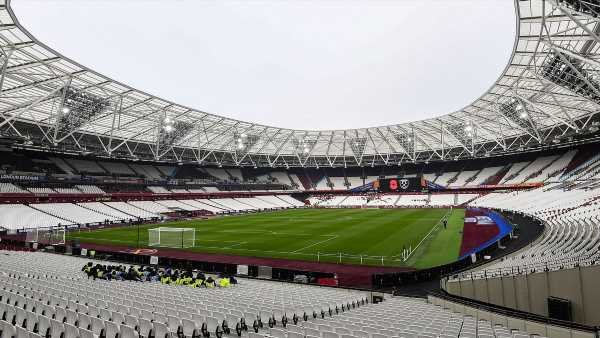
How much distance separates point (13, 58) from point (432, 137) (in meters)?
75.6

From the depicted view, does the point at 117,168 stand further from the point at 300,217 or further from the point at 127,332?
the point at 127,332

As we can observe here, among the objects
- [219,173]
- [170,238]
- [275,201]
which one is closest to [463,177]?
[275,201]

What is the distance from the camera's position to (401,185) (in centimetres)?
9038

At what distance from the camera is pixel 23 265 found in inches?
687

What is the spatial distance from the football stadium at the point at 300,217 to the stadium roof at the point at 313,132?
1.08ft

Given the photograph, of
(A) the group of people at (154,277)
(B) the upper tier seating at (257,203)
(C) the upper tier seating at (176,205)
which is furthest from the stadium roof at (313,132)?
(A) the group of people at (154,277)

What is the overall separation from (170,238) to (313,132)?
54.1 meters

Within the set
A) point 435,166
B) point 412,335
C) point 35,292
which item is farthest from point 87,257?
point 435,166

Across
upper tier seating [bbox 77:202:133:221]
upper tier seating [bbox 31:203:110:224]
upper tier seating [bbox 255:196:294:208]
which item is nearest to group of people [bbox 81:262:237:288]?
upper tier seating [bbox 31:203:110:224]

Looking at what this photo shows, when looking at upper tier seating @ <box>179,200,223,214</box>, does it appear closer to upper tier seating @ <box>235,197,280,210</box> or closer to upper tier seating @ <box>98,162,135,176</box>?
upper tier seating @ <box>235,197,280,210</box>

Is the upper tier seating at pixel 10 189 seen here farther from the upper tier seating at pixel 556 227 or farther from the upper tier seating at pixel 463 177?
the upper tier seating at pixel 463 177

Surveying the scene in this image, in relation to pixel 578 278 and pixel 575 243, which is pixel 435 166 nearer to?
pixel 575 243

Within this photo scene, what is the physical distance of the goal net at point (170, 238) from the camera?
33875mm

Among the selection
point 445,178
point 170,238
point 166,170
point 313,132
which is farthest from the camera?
point 445,178
